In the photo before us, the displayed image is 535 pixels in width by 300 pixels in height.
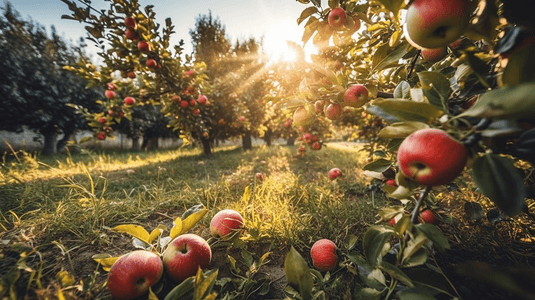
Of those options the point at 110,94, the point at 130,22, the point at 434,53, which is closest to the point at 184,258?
the point at 434,53

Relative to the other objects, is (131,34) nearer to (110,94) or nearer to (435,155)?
(110,94)

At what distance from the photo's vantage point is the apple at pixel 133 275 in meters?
0.83

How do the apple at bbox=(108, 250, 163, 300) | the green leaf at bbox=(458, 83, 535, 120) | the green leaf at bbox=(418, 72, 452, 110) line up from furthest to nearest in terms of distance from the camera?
the apple at bbox=(108, 250, 163, 300) < the green leaf at bbox=(418, 72, 452, 110) < the green leaf at bbox=(458, 83, 535, 120)

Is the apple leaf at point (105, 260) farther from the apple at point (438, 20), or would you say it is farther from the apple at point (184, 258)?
the apple at point (438, 20)

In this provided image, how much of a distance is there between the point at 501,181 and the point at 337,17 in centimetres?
118

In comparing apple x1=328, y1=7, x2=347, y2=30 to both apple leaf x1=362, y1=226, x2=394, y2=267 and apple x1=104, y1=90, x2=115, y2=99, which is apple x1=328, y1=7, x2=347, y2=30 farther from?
apple x1=104, y1=90, x2=115, y2=99

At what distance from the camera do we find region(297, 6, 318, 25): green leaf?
1.32 metres

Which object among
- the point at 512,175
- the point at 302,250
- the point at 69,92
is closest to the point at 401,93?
the point at 512,175

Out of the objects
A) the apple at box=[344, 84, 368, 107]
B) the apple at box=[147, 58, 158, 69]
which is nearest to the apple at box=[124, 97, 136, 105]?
the apple at box=[147, 58, 158, 69]

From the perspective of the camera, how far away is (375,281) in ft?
2.58

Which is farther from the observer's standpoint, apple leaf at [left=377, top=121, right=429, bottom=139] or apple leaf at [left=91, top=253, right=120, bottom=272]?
apple leaf at [left=91, top=253, right=120, bottom=272]

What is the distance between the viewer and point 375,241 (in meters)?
0.71

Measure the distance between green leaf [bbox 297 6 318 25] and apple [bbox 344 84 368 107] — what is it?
66cm

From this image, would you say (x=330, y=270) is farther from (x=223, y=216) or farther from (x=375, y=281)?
(x=223, y=216)
